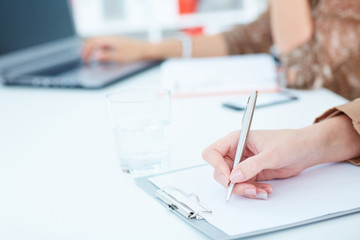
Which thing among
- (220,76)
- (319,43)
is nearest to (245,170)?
(220,76)

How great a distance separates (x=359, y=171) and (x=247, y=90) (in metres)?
0.48

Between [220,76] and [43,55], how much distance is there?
0.61 m

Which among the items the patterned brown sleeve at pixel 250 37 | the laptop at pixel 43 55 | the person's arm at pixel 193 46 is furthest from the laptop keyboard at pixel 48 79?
the patterned brown sleeve at pixel 250 37

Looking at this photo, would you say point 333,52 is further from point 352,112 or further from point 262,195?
point 262,195

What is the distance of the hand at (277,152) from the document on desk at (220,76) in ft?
1.39

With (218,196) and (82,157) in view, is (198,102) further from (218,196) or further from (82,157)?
(218,196)

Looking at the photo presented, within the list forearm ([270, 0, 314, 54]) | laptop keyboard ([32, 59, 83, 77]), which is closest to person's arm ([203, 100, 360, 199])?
forearm ([270, 0, 314, 54])

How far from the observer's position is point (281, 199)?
0.55 metres

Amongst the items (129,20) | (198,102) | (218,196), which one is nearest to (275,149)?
(218,196)

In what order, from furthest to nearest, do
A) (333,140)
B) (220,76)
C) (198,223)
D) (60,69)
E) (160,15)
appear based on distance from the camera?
(160,15)
(60,69)
(220,76)
(333,140)
(198,223)

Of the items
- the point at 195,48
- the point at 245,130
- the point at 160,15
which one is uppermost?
the point at 245,130

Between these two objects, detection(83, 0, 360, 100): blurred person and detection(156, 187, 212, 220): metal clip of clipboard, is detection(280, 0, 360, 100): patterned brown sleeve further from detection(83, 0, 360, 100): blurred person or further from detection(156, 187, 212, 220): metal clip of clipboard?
detection(156, 187, 212, 220): metal clip of clipboard

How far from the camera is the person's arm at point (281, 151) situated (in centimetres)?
55

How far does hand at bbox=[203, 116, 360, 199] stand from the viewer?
0.55m
